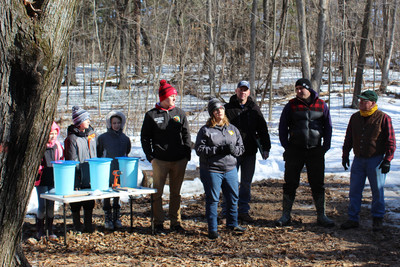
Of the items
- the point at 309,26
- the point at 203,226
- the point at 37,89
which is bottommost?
the point at 203,226

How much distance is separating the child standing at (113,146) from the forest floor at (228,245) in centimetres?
18

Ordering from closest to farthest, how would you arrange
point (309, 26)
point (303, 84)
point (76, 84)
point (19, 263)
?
point (19, 263) < point (303, 84) < point (309, 26) < point (76, 84)

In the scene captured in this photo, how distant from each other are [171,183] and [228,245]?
1.20 m

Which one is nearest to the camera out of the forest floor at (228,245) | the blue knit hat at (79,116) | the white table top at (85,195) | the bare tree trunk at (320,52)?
the forest floor at (228,245)

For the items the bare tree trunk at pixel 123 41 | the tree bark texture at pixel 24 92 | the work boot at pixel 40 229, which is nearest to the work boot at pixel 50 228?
the work boot at pixel 40 229

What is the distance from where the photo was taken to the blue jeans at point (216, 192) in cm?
543

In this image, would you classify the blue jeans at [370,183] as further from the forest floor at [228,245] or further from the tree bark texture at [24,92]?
the tree bark texture at [24,92]

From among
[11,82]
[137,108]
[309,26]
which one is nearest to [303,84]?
[11,82]

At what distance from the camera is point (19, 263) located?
135 inches

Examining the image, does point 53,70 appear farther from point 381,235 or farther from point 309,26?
point 309,26

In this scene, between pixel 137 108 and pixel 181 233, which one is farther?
pixel 137 108

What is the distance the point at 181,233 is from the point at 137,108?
30.0 feet

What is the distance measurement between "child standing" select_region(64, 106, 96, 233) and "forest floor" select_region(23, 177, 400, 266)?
0.27 meters

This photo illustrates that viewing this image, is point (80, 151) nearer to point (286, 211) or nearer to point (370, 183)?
point (286, 211)
